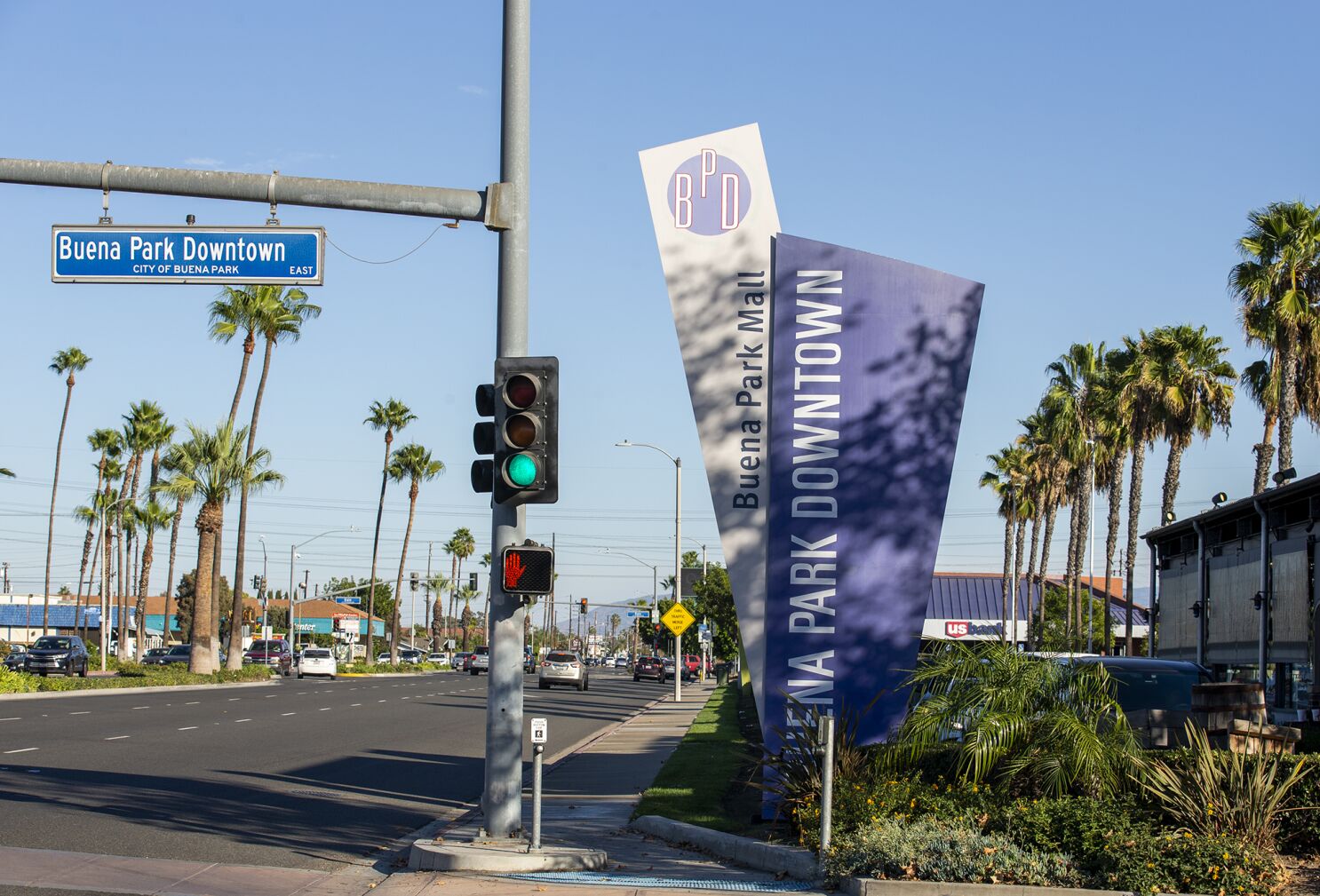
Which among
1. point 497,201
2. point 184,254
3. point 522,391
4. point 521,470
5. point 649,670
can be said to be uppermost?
point 497,201

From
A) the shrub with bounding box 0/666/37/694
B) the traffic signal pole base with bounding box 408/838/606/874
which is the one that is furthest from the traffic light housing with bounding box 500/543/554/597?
the shrub with bounding box 0/666/37/694

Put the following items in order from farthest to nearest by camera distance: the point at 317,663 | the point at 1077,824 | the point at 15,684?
1. the point at 317,663
2. the point at 15,684
3. the point at 1077,824

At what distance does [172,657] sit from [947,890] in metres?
60.4

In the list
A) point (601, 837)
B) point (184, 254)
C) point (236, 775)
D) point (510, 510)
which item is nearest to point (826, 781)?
point (601, 837)

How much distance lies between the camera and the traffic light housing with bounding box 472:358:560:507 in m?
11.4

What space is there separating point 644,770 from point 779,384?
8.53 meters

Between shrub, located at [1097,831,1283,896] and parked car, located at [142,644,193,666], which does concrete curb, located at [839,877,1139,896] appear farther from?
parked car, located at [142,644,193,666]

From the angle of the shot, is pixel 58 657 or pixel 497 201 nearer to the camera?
pixel 497 201

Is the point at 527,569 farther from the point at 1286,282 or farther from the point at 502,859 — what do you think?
the point at 1286,282

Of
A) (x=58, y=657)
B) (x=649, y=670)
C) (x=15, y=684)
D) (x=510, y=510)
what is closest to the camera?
(x=510, y=510)

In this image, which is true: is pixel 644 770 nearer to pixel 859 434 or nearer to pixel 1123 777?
pixel 859 434

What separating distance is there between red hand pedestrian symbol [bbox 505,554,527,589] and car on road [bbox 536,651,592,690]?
44.5 m

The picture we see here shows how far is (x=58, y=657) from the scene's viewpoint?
52.4 metres

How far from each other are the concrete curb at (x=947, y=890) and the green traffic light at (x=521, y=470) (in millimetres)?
4045
